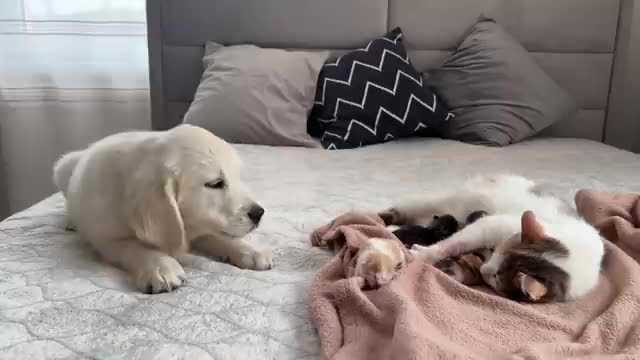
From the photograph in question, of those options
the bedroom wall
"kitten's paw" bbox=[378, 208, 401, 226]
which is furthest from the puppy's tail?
the bedroom wall

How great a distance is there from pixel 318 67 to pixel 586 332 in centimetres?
188

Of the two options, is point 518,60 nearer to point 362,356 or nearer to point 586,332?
point 586,332

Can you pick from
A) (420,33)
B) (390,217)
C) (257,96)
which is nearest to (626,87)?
(420,33)

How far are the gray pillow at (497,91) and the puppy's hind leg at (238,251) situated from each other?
61.7 inches

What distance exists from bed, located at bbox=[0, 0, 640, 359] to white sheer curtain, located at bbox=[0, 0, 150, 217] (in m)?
0.12

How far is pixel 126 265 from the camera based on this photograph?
3.97 feet

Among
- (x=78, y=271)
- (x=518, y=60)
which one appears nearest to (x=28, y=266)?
(x=78, y=271)

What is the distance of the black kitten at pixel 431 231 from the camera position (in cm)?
132

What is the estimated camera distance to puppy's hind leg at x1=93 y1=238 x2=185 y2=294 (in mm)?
1117

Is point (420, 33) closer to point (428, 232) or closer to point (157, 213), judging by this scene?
point (428, 232)

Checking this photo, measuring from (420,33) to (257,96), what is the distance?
825 mm

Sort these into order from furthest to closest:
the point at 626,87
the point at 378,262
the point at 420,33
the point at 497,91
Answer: the point at 626,87 → the point at 420,33 → the point at 497,91 → the point at 378,262

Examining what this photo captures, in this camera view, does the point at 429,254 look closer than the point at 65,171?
Yes

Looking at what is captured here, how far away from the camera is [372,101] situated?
258 centimetres
